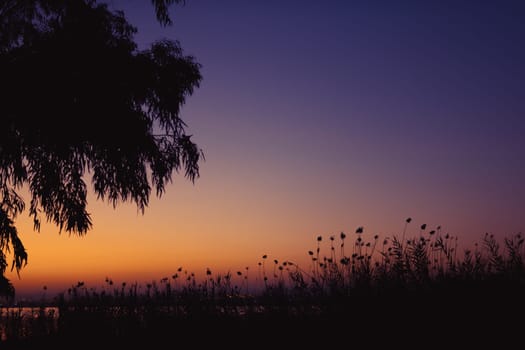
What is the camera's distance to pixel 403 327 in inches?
191

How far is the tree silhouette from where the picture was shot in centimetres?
1194

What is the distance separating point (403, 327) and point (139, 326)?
4.66 meters

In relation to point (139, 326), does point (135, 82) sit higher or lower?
higher

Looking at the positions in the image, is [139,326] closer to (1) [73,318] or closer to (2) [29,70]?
(1) [73,318]

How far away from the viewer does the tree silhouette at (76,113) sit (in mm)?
11938

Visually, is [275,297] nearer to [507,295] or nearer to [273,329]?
[273,329]

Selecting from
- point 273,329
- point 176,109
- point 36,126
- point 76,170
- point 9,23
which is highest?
point 9,23

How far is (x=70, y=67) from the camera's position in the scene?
1237 centimetres

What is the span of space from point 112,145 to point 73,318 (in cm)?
467

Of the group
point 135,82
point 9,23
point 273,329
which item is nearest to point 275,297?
point 273,329

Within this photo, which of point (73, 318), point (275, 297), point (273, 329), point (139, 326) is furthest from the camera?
point (73, 318)

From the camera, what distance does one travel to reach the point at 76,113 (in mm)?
12305

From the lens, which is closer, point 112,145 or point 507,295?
point 507,295

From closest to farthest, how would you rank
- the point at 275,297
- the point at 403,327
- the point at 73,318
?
the point at 403,327 < the point at 275,297 < the point at 73,318
